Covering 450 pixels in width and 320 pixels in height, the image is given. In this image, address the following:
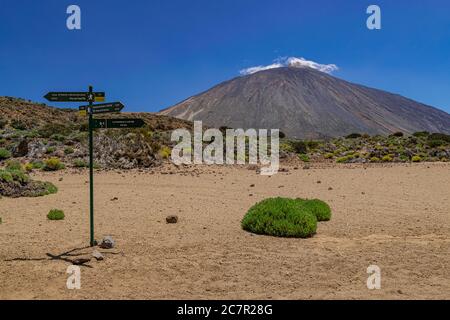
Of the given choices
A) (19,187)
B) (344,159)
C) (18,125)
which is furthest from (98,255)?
(18,125)

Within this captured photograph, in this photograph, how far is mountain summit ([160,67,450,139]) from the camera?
13662 centimetres

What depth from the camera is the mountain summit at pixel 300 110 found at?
5379 inches

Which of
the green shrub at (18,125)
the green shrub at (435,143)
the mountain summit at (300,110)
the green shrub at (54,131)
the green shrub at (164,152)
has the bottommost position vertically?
the green shrub at (164,152)

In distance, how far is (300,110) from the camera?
485ft

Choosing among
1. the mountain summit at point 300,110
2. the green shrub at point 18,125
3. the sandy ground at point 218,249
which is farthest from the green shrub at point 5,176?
the mountain summit at point 300,110

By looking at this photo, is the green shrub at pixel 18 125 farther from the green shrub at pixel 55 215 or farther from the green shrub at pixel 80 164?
the green shrub at pixel 55 215

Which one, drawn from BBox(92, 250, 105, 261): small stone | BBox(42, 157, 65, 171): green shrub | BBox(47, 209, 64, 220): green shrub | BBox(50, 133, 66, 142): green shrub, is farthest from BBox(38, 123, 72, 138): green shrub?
BBox(92, 250, 105, 261): small stone

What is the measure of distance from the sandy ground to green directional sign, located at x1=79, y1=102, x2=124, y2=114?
8.33ft

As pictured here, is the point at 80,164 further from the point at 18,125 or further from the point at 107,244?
the point at 18,125

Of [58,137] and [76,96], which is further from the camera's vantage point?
[58,137]

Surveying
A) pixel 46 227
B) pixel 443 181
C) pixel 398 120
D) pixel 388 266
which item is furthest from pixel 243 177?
pixel 398 120

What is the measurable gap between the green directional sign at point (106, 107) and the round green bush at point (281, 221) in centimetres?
387

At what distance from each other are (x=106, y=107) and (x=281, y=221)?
4.30 metres

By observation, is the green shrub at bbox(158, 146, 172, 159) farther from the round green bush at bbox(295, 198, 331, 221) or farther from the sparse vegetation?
the round green bush at bbox(295, 198, 331, 221)
